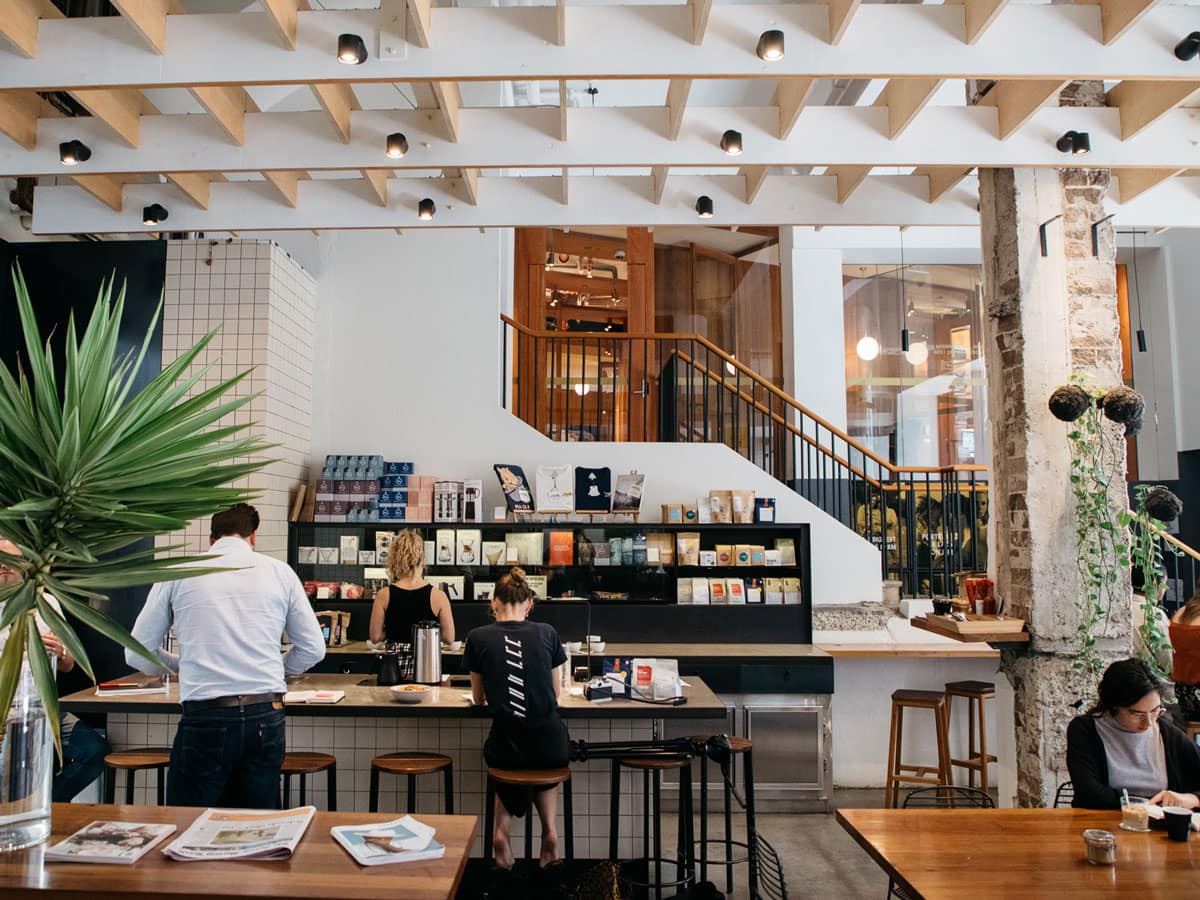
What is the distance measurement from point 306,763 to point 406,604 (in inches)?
39.8

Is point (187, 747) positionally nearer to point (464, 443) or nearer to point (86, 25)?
point (86, 25)

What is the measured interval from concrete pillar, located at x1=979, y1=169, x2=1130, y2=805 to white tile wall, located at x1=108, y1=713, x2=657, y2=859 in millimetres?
1954

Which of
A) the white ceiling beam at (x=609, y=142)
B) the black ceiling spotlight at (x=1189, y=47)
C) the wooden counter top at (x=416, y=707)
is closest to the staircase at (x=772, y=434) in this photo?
the white ceiling beam at (x=609, y=142)

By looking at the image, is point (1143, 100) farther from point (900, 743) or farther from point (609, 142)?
point (900, 743)

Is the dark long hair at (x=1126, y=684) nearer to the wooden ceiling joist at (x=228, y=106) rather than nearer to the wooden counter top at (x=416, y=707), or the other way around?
the wooden counter top at (x=416, y=707)

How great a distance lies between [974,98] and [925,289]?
Result: 6.23 metres

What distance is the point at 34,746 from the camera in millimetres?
2139

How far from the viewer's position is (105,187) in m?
5.40

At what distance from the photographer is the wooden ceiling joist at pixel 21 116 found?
4.46 m

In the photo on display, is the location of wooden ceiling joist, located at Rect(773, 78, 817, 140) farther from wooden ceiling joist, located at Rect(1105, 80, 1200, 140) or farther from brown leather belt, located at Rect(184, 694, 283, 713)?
brown leather belt, located at Rect(184, 694, 283, 713)

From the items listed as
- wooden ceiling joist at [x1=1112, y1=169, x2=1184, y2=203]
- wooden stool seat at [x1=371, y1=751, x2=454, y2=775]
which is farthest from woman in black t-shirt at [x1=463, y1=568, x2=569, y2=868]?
wooden ceiling joist at [x1=1112, y1=169, x2=1184, y2=203]

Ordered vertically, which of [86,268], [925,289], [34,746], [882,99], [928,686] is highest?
[925,289]

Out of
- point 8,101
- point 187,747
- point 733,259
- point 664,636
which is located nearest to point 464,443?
point 664,636

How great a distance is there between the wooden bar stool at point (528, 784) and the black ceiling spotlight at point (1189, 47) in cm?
385
